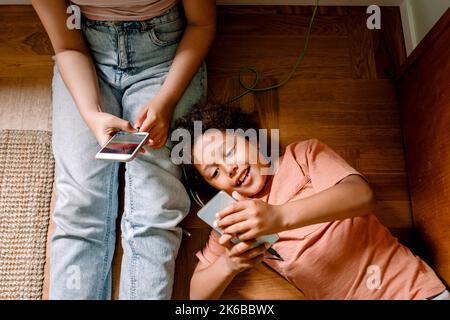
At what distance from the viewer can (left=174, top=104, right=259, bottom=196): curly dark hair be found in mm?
1056

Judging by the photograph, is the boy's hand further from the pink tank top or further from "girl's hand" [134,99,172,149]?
the pink tank top

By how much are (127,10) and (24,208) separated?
55 cm

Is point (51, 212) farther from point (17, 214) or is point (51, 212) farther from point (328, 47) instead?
point (328, 47)

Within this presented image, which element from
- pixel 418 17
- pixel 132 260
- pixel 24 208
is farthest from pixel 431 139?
pixel 24 208

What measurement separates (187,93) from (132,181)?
26 cm

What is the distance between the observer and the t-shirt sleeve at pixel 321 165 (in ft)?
3.06

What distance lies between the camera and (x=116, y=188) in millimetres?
1070

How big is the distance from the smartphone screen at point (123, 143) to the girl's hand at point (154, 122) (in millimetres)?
48

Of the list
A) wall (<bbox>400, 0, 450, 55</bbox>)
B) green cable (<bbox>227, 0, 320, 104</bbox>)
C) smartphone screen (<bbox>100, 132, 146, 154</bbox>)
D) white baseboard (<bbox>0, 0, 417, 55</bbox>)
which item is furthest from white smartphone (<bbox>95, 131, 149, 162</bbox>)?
wall (<bbox>400, 0, 450, 55</bbox>)

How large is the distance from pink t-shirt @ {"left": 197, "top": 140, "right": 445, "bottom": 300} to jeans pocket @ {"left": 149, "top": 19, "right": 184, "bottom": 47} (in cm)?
43

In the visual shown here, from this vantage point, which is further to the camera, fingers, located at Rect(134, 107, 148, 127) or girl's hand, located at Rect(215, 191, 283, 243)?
fingers, located at Rect(134, 107, 148, 127)

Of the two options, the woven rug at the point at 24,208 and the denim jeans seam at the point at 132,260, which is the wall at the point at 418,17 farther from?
the woven rug at the point at 24,208

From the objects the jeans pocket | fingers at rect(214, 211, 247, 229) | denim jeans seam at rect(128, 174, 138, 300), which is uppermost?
the jeans pocket

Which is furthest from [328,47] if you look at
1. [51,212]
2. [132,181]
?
[51,212]
